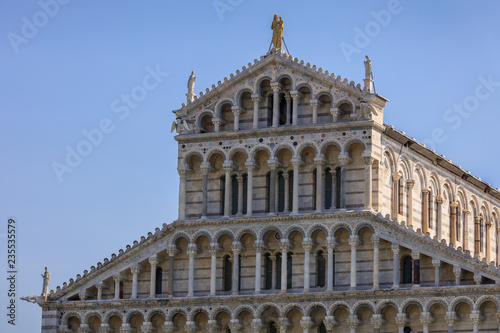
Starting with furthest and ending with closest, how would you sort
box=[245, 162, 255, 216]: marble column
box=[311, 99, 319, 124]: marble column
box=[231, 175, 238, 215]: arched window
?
box=[231, 175, 238, 215]: arched window, box=[245, 162, 255, 216]: marble column, box=[311, 99, 319, 124]: marble column

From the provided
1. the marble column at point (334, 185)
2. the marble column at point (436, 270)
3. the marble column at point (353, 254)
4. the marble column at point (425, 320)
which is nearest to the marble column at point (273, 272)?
the marble column at point (334, 185)

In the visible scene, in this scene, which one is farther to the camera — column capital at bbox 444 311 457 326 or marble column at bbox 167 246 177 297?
marble column at bbox 167 246 177 297

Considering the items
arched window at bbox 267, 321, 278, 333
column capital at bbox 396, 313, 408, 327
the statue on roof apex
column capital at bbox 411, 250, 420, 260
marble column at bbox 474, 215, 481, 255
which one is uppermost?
the statue on roof apex

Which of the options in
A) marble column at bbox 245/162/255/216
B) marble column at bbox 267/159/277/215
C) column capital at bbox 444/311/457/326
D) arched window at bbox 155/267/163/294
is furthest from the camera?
arched window at bbox 155/267/163/294

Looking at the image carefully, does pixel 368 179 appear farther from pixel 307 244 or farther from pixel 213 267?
pixel 213 267

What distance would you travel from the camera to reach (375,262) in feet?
188

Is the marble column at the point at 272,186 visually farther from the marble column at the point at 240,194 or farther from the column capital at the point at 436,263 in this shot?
the column capital at the point at 436,263

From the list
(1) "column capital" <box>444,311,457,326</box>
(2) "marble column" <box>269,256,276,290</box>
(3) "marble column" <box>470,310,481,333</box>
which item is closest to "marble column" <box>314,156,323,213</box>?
(2) "marble column" <box>269,256,276,290</box>

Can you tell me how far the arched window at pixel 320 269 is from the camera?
58.8 m

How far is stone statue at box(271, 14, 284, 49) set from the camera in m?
61.2

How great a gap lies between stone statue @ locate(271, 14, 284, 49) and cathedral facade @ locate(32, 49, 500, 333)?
2.68 ft

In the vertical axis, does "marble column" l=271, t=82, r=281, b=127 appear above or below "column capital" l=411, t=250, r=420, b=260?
above

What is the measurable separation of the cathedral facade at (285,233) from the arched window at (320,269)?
6 centimetres

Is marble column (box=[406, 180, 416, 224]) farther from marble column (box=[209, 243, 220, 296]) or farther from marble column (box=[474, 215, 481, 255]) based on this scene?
marble column (box=[209, 243, 220, 296])
